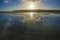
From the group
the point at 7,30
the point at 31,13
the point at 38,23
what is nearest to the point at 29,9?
the point at 31,13

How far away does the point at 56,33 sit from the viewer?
1.74 metres

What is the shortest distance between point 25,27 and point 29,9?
0.18 metres

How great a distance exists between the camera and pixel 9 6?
177 centimetres

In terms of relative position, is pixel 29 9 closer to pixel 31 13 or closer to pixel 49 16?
pixel 31 13

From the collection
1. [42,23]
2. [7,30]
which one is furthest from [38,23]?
[7,30]

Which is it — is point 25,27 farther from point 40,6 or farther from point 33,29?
point 40,6

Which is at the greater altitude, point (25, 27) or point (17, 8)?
point (17, 8)

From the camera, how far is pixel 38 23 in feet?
5.74

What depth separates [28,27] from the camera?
5.74 ft

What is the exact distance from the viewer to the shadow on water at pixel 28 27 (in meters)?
1.74

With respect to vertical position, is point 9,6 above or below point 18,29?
above

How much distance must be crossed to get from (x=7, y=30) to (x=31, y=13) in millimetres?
292

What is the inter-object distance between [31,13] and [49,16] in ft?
0.59

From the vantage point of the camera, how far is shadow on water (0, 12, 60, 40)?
1743 mm
